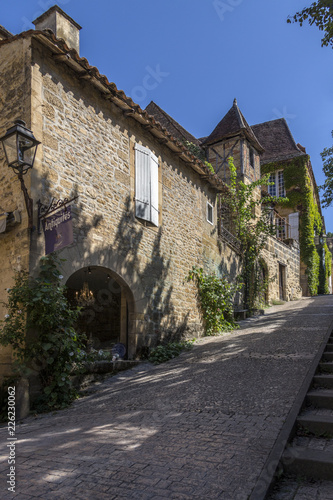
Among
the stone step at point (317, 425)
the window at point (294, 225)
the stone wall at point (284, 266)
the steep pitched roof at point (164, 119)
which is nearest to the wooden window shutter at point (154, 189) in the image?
the stone step at point (317, 425)

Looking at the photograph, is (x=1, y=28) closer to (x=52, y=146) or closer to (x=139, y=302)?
(x=52, y=146)

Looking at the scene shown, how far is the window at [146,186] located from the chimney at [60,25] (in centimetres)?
240

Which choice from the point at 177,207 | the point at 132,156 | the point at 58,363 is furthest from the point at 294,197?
the point at 58,363

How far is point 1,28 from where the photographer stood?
7.43 m

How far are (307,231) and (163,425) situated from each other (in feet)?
64.8

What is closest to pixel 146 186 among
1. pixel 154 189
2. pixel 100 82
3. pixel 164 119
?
pixel 154 189

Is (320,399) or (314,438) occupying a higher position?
(320,399)

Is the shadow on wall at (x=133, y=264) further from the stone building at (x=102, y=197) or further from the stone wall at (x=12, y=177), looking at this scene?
the stone wall at (x=12, y=177)

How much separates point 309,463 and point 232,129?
1483 centimetres

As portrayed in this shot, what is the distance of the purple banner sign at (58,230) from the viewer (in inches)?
203

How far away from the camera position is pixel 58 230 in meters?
5.29

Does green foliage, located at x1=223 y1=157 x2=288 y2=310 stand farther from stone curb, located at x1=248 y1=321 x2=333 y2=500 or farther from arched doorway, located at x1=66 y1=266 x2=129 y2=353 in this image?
stone curb, located at x1=248 y1=321 x2=333 y2=500

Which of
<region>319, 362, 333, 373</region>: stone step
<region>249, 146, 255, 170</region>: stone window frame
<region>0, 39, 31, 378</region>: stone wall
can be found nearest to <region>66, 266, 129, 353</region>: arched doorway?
<region>0, 39, 31, 378</region>: stone wall

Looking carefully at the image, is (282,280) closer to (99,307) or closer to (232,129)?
(232,129)
